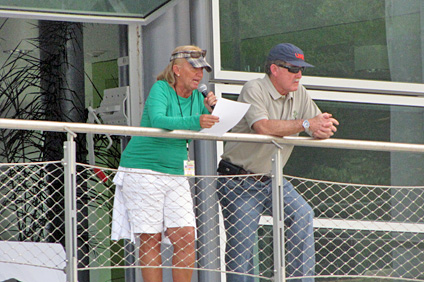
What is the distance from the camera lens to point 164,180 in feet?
13.3

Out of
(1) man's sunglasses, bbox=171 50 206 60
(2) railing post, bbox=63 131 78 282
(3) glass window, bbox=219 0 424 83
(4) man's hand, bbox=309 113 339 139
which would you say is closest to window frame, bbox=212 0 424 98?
(3) glass window, bbox=219 0 424 83

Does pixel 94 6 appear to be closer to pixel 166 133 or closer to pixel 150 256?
pixel 166 133

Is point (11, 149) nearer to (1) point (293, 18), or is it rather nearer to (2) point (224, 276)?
(2) point (224, 276)

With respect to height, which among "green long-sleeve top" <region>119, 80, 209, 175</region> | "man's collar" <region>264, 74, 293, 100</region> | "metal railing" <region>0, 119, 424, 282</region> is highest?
"man's collar" <region>264, 74, 293, 100</region>

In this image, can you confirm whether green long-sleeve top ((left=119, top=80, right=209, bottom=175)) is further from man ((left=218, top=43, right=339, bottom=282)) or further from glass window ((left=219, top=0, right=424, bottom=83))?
glass window ((left=219, top=0, right=424, bottom=83))

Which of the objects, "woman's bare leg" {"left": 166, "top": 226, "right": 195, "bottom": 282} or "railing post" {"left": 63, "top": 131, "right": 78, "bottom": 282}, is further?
"woman's bare leg" {"left": 166, "top": 226, "right": 195, "bottom": 282}

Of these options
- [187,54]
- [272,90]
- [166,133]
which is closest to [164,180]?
[166,133]

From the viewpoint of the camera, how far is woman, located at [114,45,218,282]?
399 cm

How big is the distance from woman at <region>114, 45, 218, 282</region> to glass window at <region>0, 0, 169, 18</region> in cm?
146

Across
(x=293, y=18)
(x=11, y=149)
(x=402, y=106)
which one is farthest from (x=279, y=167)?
(x=11, y=149)

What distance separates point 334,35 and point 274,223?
9.26ft

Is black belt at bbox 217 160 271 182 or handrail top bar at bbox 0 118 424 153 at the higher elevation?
handrail top bar at bbox 0 118 424 153


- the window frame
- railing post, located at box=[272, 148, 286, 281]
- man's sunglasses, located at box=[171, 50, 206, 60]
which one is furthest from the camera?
the window frame

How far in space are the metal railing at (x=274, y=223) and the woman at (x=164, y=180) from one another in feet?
0.36
